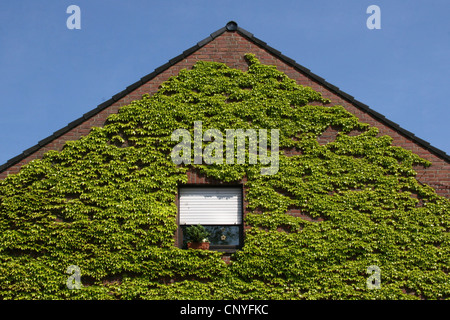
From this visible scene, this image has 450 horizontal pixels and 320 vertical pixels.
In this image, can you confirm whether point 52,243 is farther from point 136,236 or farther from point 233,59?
point 233,59

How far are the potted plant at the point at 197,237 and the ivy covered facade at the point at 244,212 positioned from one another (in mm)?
182

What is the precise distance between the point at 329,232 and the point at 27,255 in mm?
5877

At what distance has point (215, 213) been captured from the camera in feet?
31.9

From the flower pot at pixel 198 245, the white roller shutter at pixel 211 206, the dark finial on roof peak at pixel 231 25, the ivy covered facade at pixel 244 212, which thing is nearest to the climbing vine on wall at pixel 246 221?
the ivy covered facade at pixel 244 212

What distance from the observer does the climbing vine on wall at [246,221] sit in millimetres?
9102

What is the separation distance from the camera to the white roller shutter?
9695 mm

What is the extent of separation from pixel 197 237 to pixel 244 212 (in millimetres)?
1094

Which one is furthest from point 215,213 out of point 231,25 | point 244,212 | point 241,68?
point 231,25

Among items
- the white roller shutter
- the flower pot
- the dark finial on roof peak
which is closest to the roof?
the dark finial on roof peak

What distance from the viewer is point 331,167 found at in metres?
9.80

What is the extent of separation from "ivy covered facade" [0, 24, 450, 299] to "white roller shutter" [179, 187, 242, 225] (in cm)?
22

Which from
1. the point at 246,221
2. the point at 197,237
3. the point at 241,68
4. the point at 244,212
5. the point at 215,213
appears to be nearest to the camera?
the point at 197,237

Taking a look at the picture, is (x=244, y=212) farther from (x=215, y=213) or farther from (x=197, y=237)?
(x=197, y=237)
